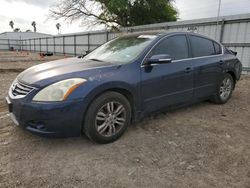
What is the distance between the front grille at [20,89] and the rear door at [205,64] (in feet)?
8.87

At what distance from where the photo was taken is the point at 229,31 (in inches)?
370

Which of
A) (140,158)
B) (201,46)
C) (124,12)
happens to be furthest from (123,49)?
(124,12)

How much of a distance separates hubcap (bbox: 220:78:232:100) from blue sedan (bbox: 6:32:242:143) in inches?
17.4

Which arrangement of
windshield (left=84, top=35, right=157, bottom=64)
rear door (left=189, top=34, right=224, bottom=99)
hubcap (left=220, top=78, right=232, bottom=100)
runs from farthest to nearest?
hubcap (left=220, top=78, right=232, bottom=100), rear door (left=189, top=34, right=224, bottom=99), windshield (left=84, top=35, right=157, bottom=64)

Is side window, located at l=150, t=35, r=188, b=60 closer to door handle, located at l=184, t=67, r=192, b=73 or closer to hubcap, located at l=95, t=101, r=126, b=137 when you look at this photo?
door handle, located at l=184, t=67, r=192, b=73

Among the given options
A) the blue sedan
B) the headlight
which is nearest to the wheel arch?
the blue sedan

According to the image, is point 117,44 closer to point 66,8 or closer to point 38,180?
point 38,180

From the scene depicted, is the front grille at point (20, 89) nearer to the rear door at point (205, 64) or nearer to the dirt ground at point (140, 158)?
the dirt ground at point (140, 158)

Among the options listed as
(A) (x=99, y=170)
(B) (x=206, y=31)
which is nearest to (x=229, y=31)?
(B) (x=206, y=31)

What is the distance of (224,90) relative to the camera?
4.64 m

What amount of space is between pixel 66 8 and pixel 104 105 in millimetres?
18877

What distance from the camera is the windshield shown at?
3.21m

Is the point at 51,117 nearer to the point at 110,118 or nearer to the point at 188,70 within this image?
the point at 110,118

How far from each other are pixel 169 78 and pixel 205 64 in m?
1.04
